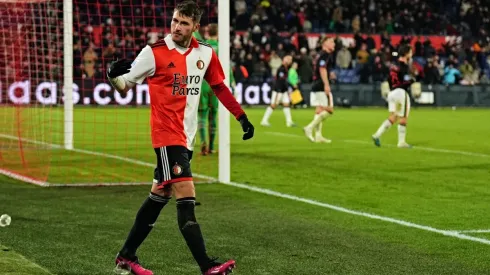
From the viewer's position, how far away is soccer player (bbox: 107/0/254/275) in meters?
6.82

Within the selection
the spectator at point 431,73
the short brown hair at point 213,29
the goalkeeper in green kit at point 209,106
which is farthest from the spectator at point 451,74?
the short brown hair at point 213,29

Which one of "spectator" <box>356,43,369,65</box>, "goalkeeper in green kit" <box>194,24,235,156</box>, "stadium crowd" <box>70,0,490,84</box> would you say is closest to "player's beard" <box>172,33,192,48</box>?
"goalkeeper in green kit" <box>194,24,235,156</box>

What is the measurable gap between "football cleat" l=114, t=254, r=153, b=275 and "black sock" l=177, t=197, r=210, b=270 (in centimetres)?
48

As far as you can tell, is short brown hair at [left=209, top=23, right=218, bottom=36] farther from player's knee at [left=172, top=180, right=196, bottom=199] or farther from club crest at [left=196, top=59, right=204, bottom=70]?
player's knee at [left=172, top=180, right=196, bottom=199]

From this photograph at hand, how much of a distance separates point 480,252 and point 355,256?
1094 mm

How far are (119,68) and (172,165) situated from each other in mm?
788

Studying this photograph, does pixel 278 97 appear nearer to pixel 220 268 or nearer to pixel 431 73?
pixel 431 73

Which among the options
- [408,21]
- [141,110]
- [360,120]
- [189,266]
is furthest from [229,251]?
[408,21]

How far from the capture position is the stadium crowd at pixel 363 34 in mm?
39656

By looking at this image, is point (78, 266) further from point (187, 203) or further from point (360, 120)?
point (360, 120)

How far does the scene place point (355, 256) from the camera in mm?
8023

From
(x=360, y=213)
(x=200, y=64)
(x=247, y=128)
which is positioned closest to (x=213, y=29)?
(x=360, y=213)

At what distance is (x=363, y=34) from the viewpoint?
44.8 metres

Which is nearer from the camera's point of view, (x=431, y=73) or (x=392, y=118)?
(x=392, y=118)
